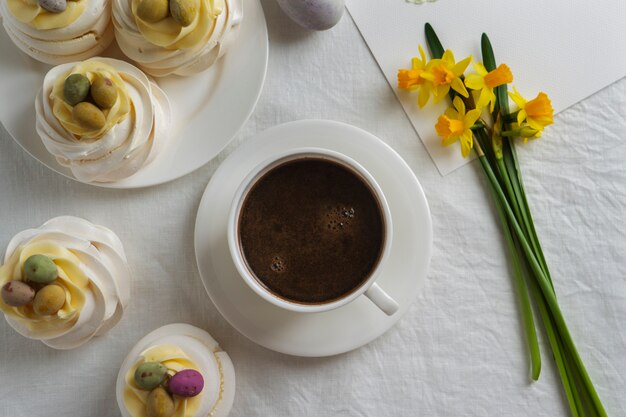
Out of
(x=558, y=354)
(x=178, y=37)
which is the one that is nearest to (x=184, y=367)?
(x=178, y=37)

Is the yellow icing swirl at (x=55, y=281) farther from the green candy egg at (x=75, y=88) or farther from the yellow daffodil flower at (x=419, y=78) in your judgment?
the yellow daffodil flower at (x=419, y=78)

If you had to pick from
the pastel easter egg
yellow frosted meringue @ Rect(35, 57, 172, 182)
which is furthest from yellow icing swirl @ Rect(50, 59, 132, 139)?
the pastel easter egg

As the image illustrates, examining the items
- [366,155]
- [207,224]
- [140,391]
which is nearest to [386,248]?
[366,155]

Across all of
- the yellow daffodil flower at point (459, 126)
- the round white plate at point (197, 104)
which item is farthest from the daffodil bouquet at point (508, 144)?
the round white plate at point (197, 104)

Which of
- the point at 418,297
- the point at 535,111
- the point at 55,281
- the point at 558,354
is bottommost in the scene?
the point at 558,354

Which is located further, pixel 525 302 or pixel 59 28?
pixel 525 302

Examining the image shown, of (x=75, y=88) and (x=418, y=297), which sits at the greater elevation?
(x=75, y=88)

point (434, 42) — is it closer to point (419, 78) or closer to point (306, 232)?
point (419, 78)
